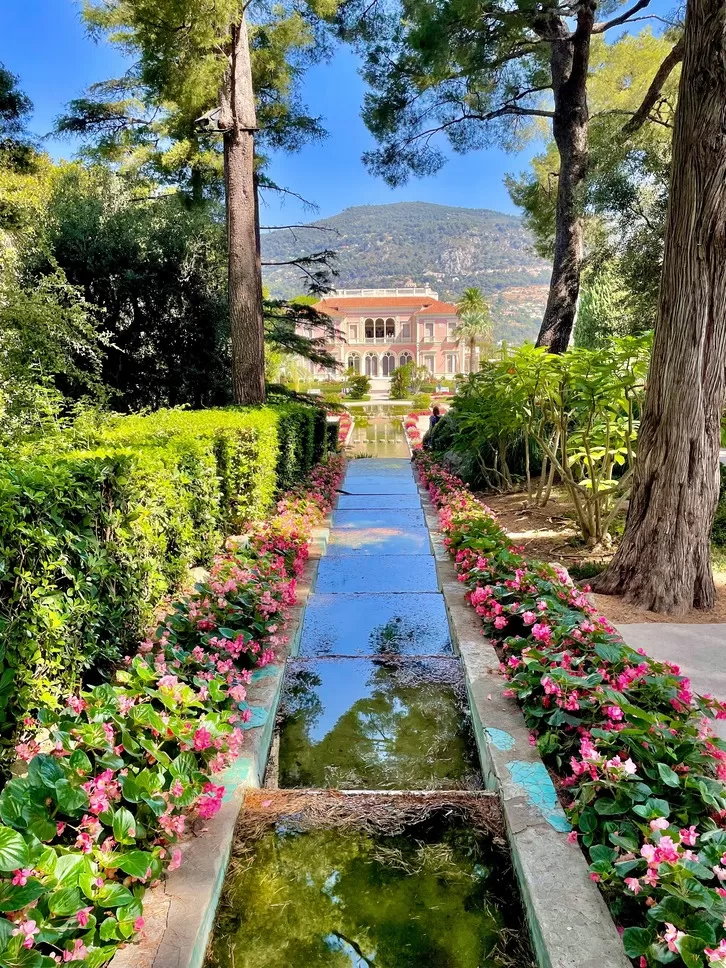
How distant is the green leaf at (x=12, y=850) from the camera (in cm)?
109

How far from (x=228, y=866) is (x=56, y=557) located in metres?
1.18

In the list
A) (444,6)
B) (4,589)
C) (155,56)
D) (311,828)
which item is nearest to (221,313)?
(155,56)

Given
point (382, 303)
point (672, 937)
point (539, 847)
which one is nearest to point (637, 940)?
point (672, 937)

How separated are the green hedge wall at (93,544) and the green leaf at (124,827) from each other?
57cm

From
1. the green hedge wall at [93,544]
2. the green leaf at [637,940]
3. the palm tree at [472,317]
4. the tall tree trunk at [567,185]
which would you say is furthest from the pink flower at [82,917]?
the palm tree at [472,317]

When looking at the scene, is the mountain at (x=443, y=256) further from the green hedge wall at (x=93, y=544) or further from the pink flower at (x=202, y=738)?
the pink flower at (x=202, y=738)

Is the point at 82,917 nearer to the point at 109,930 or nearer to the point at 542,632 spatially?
the point at 109,930

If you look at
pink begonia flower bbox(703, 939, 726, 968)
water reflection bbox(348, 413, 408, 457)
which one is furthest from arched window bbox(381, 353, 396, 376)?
pink begonia flower bbox(703, 939, 726, 968)

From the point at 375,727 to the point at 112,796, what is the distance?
47.6 inches

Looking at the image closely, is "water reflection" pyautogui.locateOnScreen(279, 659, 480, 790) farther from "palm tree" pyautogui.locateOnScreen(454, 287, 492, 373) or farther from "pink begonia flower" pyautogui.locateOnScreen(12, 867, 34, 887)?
"palm tree" pyautogui.locateOnScreen(454, 287, 492, 373)

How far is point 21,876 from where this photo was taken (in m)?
1.13

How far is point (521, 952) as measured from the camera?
53.5 inches

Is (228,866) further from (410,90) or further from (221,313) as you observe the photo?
(410,90)

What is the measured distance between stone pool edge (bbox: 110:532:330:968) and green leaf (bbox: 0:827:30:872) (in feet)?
1.00
